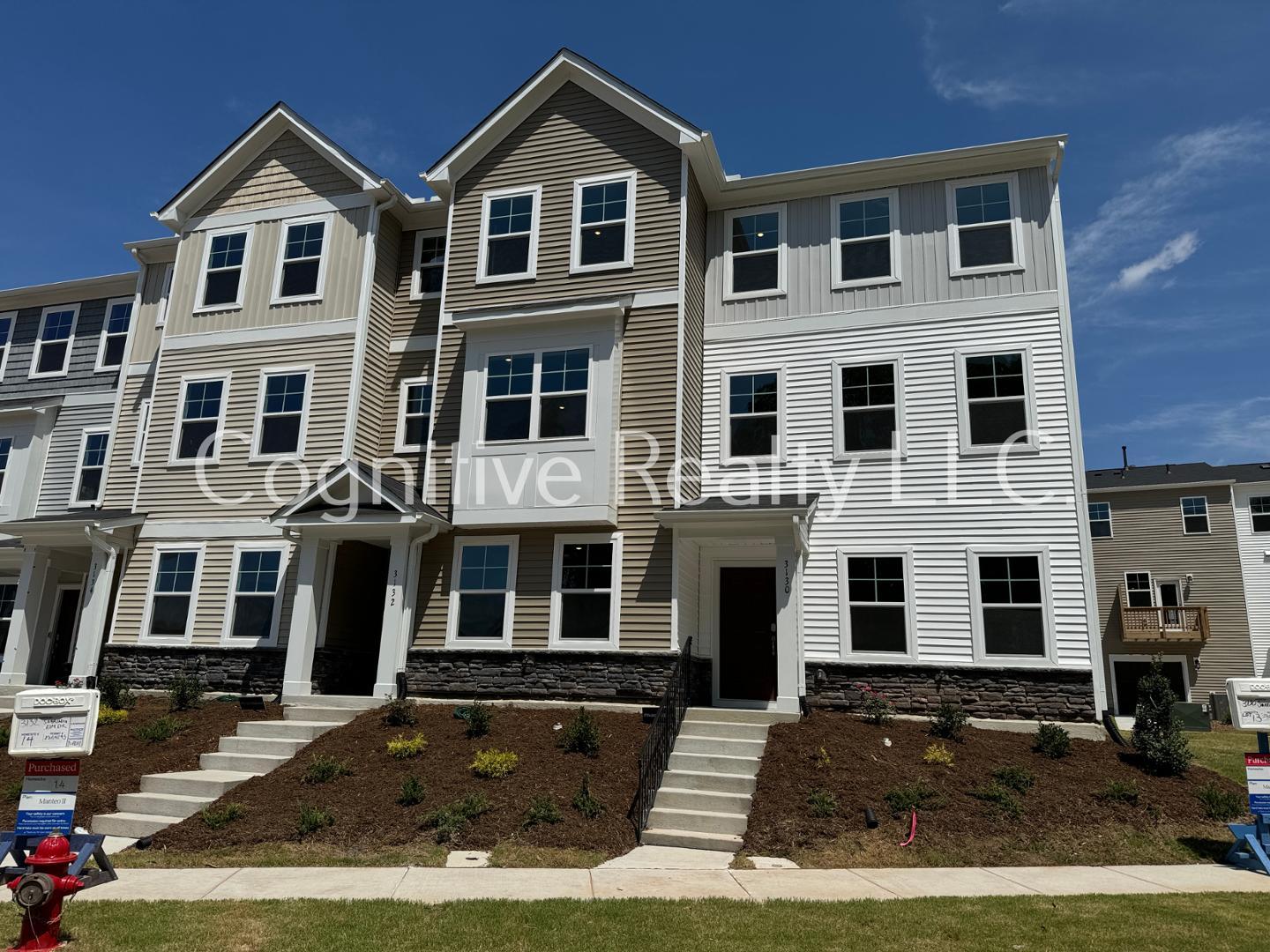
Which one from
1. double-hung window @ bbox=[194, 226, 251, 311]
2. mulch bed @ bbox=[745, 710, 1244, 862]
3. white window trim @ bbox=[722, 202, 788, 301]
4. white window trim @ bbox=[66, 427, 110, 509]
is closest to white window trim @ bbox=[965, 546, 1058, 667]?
mulch bed @ bbox=[745, 710, 1244, 862]

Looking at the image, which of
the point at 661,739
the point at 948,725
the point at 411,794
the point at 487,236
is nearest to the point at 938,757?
the point at 948,725

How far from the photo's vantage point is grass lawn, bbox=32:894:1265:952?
6.18 meters

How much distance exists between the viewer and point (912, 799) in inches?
385

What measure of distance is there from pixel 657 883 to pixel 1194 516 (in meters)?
28.5

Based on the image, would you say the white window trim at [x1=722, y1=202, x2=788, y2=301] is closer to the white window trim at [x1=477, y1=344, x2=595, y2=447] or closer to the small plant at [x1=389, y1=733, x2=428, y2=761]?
the white window trim at [x1=477, y1=344, x2=595, y2=447]

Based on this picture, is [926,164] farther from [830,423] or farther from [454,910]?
[454,910]

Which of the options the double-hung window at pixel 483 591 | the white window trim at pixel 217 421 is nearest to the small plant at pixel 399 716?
the double-hung window at pixel 483 591

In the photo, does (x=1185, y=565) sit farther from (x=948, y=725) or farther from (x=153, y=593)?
(x=153, y=593)

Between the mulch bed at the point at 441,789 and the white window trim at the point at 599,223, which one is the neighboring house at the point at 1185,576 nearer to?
the white window trim at the point at 599,223

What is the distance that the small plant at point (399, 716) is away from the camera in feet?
40.6

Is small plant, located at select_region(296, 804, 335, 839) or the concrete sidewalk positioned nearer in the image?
the concrete sidewalk

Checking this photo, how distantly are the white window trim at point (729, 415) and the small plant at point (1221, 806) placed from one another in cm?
744

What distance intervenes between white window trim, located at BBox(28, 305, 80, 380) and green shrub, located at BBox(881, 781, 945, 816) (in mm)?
20412

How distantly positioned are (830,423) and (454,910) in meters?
10.3
